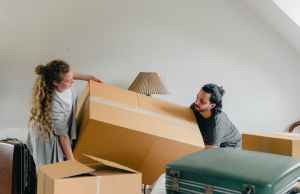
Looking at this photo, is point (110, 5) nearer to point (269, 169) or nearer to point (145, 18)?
point (145, 18)

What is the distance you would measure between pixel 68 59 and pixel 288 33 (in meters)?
2.13

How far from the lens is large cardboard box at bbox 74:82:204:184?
2191mm

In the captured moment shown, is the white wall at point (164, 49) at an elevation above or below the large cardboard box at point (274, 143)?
above

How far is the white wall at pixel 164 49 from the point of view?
10.5 feet

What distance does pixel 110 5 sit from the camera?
3428 mm

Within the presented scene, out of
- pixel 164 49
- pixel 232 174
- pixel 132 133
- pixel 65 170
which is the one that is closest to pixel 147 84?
pixel 164 49

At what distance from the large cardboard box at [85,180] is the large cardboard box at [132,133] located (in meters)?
0.45

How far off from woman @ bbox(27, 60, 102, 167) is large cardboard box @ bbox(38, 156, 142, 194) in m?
0.59

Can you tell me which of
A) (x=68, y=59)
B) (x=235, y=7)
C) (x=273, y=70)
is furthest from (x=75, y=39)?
(x=273, y=70)

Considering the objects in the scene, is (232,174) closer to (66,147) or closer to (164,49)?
(66,147)

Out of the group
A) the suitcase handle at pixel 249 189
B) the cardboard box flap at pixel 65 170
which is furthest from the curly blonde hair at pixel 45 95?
the suitcase handle at pixel 249 189

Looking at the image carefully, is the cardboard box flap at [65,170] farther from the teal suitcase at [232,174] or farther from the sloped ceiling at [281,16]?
the sloped ceiling at [281,16]

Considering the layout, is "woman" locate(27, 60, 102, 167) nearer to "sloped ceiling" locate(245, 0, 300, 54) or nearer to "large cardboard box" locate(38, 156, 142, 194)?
"large cardboard box" locate(38, 156, 142, 194)

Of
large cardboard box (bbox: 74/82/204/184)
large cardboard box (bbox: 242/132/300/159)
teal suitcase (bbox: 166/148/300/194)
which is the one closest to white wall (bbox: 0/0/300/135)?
large cardboard box (bbox: 74/82/204/184)
